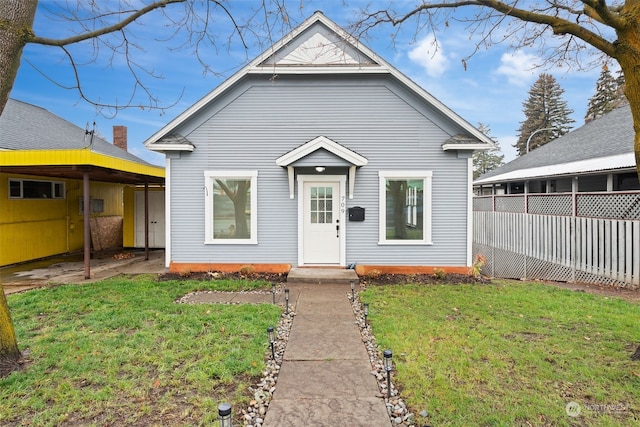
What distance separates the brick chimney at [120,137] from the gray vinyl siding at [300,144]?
1256 cm

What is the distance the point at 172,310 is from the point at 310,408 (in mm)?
3780

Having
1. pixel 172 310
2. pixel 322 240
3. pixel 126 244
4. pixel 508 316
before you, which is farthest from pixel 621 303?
pixel 126 244

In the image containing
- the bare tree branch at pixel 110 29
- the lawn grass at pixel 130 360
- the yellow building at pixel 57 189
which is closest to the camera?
the lawn grass at pixel 130 360

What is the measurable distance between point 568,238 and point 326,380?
8.69 m

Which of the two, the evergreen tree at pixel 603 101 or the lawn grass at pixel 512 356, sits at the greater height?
the evergreen tree at pixel 603 101

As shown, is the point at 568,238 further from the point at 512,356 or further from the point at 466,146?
the point at 512,356

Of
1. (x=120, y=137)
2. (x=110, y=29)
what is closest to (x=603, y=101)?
(x=120, y=137)

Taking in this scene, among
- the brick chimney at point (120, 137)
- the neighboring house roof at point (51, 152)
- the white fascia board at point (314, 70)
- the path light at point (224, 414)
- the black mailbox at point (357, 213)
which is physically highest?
the brick chimney at point (120, 137)

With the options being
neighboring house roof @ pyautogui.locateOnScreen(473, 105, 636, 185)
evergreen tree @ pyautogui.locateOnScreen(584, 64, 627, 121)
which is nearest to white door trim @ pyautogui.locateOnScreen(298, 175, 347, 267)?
neighboring house roof @ pyautogui.locateOnScreen(473, 105, 636, 185)

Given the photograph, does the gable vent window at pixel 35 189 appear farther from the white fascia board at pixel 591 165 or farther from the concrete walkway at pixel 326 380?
the white fascia board at pixel 591 165

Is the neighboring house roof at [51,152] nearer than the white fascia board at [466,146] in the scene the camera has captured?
Yes

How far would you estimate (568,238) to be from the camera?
29.8 feet

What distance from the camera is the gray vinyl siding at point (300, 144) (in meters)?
8.73

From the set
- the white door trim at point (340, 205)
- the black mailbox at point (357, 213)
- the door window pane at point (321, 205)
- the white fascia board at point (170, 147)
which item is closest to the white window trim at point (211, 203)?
the white fascia board at point (170, 147)
